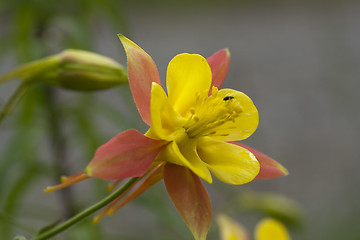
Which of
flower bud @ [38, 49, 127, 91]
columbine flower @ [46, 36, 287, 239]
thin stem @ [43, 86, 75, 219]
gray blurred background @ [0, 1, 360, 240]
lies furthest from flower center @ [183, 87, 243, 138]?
gray blurred background @ [0, 1, 360, 240]

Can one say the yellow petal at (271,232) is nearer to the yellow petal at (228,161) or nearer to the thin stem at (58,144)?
the yellow petal at (228,161)

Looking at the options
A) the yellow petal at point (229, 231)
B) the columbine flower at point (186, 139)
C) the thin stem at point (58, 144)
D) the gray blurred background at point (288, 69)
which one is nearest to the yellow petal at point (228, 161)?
the columbine flower at point (186, 139)

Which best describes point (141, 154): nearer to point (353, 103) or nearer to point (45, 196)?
point (45, 196)

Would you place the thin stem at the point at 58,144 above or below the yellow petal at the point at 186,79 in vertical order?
below

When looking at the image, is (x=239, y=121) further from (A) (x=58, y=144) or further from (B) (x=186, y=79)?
(A) (x=58, y=144)

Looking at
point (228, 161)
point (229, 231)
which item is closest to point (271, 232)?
point (229, 231)

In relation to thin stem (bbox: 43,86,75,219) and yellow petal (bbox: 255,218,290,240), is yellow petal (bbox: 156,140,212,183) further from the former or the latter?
thin stem (bbox: 43,86,75,219)

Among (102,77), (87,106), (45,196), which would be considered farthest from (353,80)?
(102,77)
